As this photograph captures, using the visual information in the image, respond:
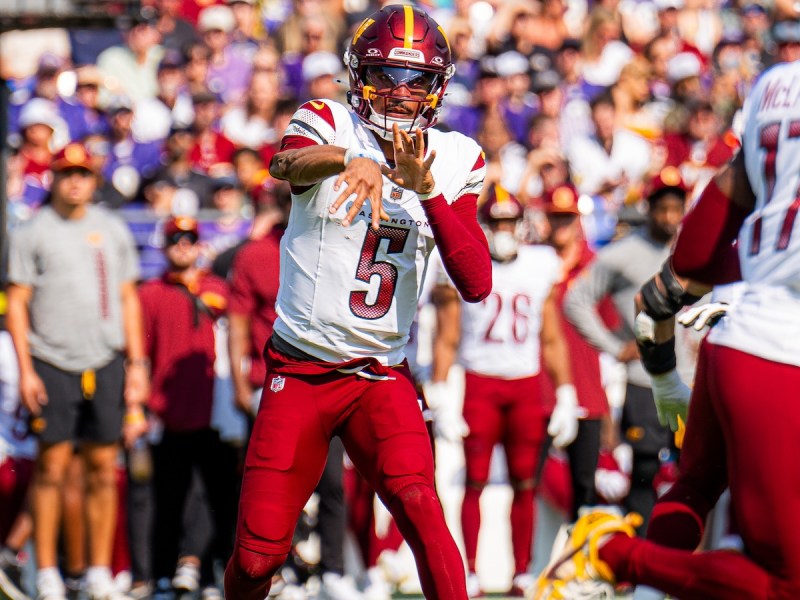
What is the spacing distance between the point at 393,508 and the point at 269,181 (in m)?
3.82

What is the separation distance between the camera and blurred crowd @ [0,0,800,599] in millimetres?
9570

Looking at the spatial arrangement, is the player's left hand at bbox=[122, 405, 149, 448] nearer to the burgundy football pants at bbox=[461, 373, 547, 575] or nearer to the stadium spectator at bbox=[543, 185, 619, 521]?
the burgundy football pants at bbox=[461, 373, 547, 575]

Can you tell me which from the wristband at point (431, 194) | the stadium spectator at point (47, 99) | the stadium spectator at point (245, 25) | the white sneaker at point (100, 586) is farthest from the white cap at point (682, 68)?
the wristband at point (431, 194)

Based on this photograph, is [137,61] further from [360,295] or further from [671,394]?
[671,394]

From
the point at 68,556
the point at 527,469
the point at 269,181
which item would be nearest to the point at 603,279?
the point at 527,469

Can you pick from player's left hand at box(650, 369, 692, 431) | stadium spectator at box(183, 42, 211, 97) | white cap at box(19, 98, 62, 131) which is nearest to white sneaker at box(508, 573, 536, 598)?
player's left hand at box(650, 369, 692, 431)

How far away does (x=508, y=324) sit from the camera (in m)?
7.82

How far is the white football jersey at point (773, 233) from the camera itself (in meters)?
3.87

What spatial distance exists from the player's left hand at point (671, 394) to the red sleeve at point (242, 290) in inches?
114

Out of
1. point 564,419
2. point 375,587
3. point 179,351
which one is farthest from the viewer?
point 564,419

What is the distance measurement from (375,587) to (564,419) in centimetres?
128

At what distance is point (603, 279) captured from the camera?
7.74 m

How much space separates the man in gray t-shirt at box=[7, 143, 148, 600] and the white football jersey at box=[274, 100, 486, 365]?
275 centimetres

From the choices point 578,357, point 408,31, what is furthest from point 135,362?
point 408,31
